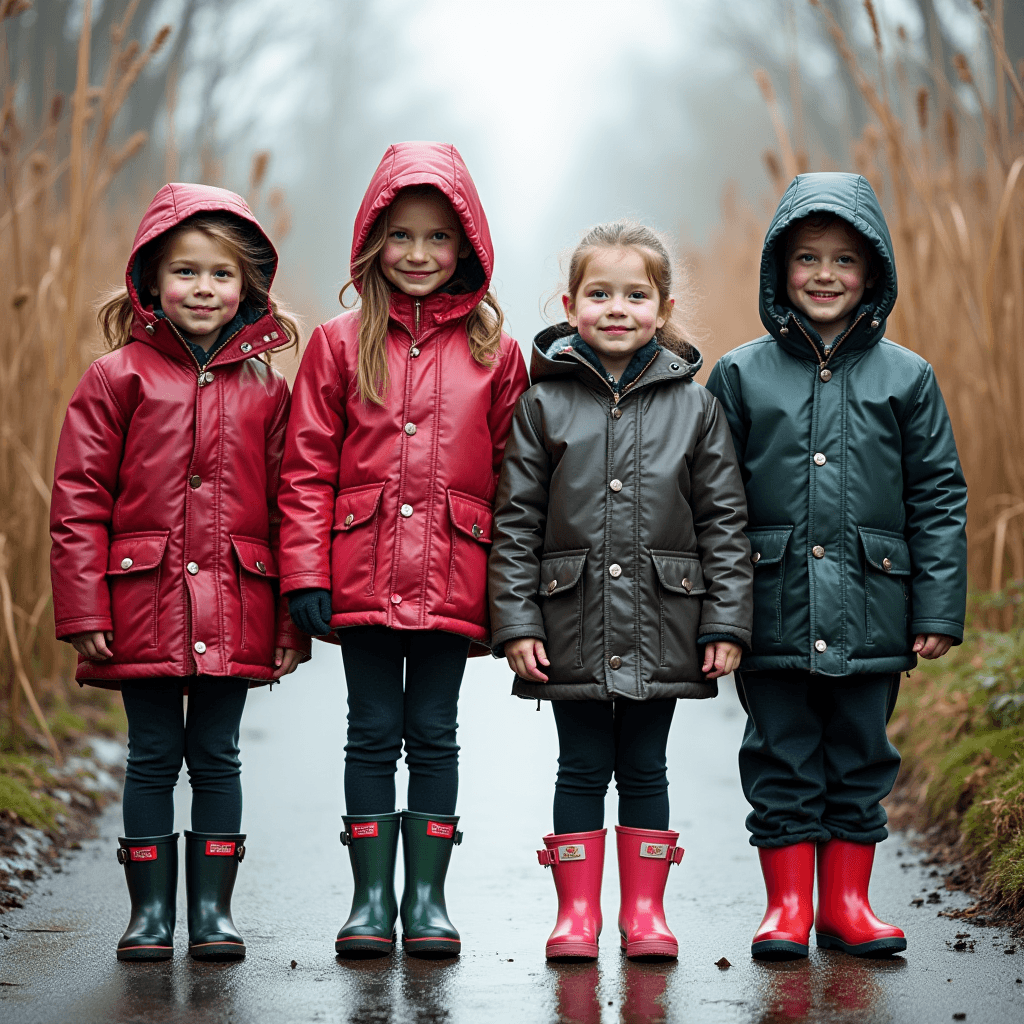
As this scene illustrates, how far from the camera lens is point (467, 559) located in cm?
300

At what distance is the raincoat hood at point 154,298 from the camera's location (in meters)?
3.07

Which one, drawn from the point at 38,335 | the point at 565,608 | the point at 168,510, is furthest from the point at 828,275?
the point at 38,335

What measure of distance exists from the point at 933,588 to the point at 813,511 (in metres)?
0.30

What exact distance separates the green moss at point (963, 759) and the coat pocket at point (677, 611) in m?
1.26

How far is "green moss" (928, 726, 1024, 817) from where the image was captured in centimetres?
378

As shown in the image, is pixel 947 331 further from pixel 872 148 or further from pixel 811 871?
pixel 811 871

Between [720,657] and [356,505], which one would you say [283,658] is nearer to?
[356,505]

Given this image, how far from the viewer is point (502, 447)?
318 centimetres

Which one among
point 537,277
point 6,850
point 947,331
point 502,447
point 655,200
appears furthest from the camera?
point 537,277

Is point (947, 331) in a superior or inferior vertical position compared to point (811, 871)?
superior

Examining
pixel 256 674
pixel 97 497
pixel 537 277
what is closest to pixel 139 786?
pixel 256 674

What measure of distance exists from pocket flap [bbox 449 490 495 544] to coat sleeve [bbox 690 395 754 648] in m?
0.46

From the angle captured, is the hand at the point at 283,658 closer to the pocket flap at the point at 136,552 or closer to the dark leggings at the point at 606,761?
the pocket flap at the point at 136,552

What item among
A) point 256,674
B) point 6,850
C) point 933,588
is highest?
point 933,588
